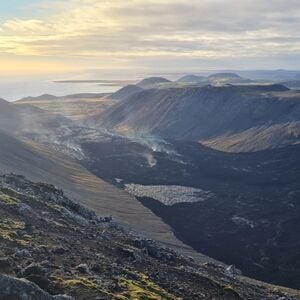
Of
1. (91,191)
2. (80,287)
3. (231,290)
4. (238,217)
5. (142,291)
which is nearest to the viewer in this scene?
(80,287)

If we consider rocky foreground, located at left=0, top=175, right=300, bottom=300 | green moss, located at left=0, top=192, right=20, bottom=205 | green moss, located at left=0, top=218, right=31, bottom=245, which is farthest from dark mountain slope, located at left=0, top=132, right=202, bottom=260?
green moss, located at left=0, top=218, right=31, bottom=245

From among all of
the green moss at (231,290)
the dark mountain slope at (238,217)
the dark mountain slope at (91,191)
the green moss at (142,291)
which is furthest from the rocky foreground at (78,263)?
the dark mountain slope at (91,191)

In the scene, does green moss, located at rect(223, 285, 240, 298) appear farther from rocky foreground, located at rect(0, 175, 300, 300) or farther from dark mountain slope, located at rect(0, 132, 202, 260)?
dark mountain slope, located at rect(0, 132, 202, 260)

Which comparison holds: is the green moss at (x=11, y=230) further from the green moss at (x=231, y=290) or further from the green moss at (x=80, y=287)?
the green moss at (x=231, y=290)

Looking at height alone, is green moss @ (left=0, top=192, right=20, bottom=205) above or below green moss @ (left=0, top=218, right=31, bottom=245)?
above

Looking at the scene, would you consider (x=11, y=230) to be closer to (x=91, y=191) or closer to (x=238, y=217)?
(x=238, y=217)

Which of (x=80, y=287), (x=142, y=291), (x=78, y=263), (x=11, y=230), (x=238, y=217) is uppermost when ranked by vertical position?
(x=11, y=230)

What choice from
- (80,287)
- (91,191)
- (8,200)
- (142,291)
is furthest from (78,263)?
(91,191)

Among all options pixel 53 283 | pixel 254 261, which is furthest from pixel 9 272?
pixel 254 261

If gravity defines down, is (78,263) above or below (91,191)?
above
